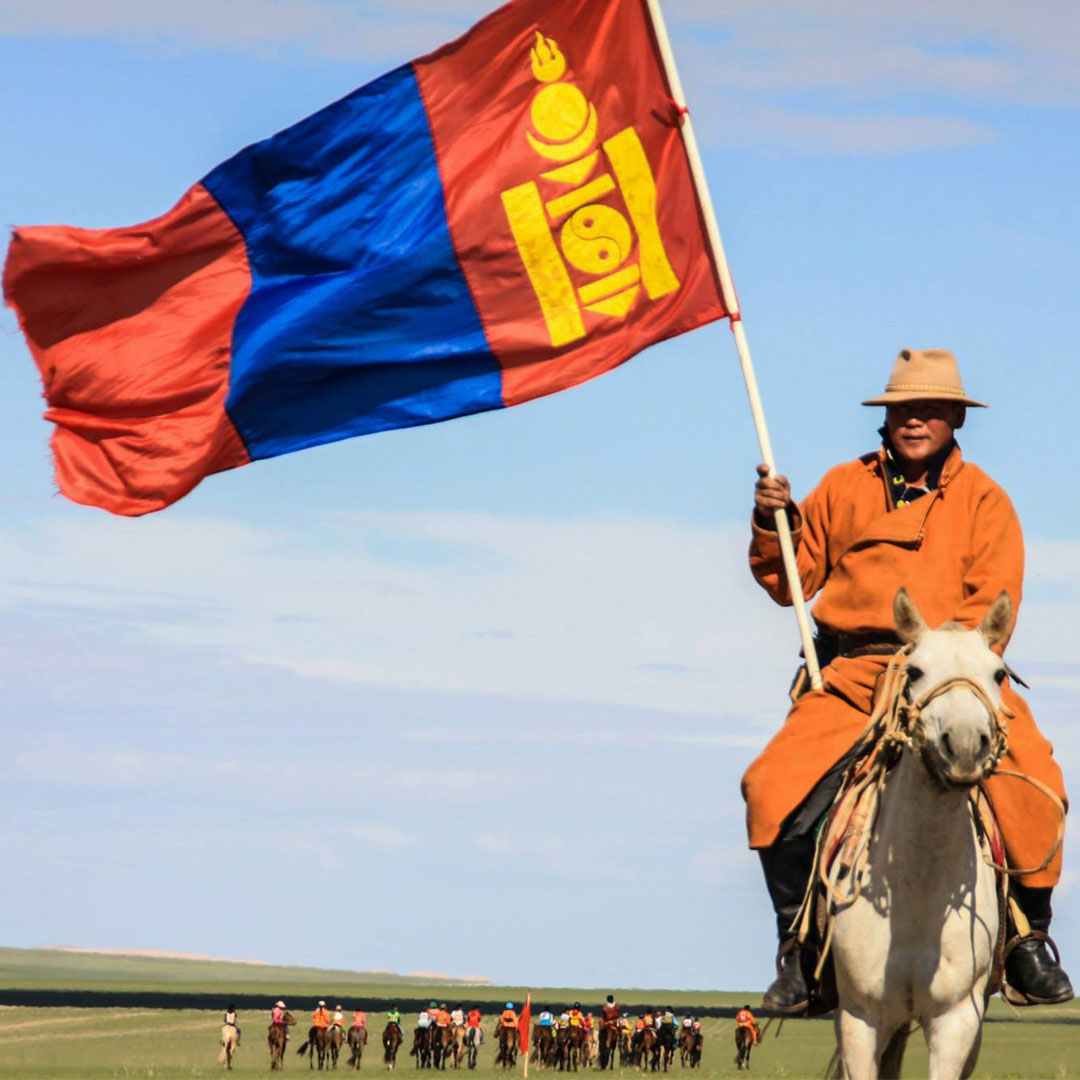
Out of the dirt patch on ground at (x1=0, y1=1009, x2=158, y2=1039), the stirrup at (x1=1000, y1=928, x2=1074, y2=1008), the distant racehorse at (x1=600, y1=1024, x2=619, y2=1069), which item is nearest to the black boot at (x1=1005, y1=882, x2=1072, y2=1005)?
the stirrup at (x1=1000, y1=928, x2=1074, y2=1008)

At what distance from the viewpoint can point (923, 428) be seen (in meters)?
13.1

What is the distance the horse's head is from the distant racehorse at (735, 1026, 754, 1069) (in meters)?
45.1

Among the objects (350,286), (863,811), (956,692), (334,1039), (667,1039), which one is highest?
(350,286)

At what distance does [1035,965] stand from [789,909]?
1.45m

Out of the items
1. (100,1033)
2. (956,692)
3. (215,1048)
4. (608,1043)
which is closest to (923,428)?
(956,692)

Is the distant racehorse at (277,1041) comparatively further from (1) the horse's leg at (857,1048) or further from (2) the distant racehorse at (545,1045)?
(1) the horse's leg at (857,1048)

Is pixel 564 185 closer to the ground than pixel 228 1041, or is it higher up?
higher up

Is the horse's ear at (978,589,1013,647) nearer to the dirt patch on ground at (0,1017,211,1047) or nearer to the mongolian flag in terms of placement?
the mongolian flag

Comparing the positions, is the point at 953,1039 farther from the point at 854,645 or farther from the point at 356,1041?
the point at 356,1041

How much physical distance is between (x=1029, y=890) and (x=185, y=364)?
6413 millimetres

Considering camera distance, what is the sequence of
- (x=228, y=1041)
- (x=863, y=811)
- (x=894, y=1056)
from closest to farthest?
1. (x=863, y=811)
2. (x=894, y=1056)
3. (x=228, y=1041)

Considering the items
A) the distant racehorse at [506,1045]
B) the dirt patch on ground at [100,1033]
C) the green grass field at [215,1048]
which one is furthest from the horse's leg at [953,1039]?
the dirt patch on ground at [100,1033]

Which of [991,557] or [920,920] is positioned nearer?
[920,920]

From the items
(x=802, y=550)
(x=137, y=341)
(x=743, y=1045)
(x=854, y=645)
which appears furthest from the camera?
(x=743, y=1045)
